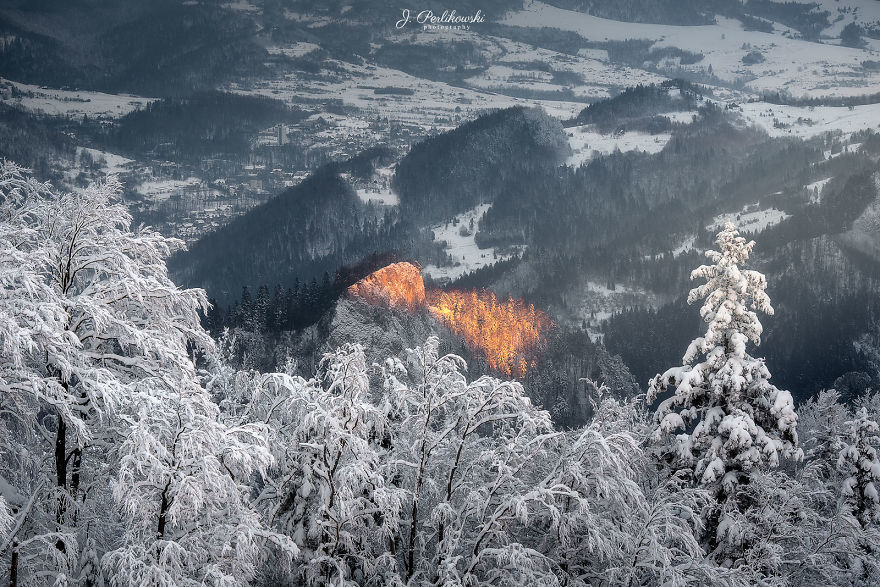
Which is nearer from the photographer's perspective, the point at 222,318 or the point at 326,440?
the point at 326,440

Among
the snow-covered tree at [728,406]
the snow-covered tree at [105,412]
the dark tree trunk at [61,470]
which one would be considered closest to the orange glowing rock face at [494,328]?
the snow-covered tree at [728,406]

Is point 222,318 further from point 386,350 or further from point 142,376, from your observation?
point 142,376

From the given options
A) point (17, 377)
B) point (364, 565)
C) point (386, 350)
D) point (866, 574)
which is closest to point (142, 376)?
point (17, 377)

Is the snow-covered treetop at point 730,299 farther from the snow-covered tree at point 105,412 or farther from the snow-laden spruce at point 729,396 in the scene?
the snow-covered tree at point 105,412

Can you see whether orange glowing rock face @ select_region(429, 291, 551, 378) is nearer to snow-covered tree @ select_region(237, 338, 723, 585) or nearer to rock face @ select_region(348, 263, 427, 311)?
rock face @ select_region(348, 263, 427, 311)

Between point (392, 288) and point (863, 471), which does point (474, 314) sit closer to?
point (392, 288)

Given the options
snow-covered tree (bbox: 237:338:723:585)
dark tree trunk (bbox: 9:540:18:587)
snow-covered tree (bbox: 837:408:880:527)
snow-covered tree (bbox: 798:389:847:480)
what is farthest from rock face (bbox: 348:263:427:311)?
dark tree trunk (bbox: 9:540:18:587)
